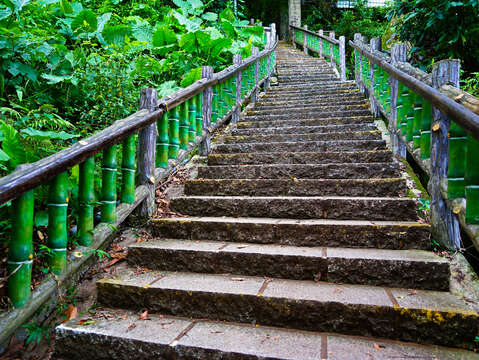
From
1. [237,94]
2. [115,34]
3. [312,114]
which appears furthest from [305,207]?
[115,34]

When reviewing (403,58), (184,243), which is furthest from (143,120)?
(403,58)

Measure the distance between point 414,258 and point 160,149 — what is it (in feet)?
7.84

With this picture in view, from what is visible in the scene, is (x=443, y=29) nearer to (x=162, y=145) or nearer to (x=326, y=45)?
(x=162, y=145)

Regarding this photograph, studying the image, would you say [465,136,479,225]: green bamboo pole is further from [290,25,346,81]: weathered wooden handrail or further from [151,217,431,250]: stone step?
[290,25,346,81]: weathered wooden handrail

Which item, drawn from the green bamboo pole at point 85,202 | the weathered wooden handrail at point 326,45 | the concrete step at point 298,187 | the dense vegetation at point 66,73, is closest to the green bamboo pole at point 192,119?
the concrete step at point 298,187

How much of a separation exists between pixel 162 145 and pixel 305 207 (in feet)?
4.99

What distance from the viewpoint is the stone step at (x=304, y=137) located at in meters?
4.29

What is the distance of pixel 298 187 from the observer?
3.26 meters

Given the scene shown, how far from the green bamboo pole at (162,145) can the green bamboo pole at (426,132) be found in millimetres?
2306

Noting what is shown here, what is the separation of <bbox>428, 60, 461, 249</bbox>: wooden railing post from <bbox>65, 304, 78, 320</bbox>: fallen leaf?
2499mm

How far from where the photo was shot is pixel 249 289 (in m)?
2.12

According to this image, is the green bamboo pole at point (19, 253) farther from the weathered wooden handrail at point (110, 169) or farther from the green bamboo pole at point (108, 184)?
the green bamboo pole at point (108, 184)

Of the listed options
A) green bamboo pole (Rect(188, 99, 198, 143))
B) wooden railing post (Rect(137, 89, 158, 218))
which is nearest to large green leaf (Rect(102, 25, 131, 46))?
green bamboo pole (Rect(188, 99, 198, 143))

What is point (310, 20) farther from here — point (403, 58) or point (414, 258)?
point (414, 258)
